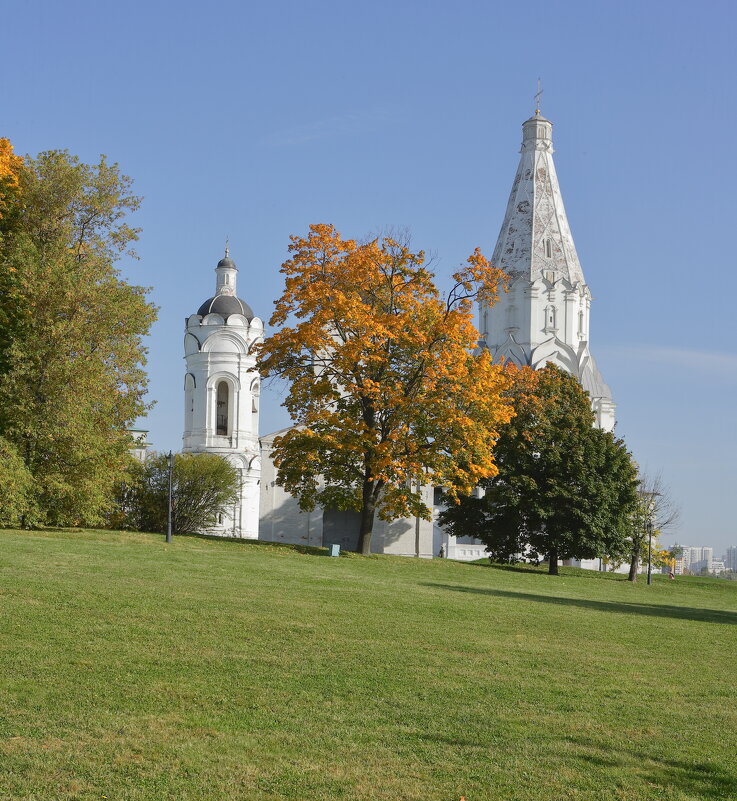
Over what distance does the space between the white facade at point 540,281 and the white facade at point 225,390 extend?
27.9 m

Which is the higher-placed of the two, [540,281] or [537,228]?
[537,228]

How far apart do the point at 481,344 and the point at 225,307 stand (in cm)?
3129

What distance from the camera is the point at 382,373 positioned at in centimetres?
3027

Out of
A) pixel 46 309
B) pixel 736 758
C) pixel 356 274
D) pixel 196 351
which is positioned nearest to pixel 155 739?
pixel 736 758

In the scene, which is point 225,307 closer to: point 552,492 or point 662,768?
point 552,492

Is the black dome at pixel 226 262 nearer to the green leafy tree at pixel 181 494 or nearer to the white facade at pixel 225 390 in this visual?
the white facade at pixel 225 390

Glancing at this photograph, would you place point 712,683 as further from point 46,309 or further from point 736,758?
point 46,309

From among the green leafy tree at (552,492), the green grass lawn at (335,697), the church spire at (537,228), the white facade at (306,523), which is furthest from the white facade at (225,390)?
the green grass lawn at (335,697)

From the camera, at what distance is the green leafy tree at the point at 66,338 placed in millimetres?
26078

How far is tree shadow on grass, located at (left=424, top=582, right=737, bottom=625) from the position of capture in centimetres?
2017

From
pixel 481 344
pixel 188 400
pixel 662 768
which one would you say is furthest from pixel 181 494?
pixel 481 344

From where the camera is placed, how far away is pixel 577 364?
78.6 metres

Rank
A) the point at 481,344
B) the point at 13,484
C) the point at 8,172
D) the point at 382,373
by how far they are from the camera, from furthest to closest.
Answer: the point at 481,344, the point at 382,373, the point at 8,172, the point at 13,484

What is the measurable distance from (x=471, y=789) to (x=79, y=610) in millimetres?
7062
